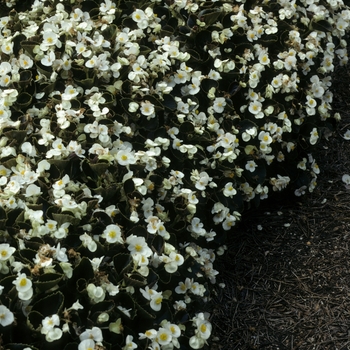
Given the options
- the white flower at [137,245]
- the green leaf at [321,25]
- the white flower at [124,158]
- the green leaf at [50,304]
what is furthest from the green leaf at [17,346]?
the green leaf at [321,25]

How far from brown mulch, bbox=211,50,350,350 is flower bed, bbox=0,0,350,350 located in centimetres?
18

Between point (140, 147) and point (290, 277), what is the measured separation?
3.71ft

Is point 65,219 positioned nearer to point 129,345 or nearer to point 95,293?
point 95,293

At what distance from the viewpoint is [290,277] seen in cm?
283

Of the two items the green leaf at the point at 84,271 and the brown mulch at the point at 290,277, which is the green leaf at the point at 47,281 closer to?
the green leaf at the point at 84,271

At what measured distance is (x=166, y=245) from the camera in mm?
2004

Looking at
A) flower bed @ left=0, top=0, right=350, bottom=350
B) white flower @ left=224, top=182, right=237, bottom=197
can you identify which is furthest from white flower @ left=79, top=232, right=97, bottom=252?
white flower @ left=224, top=182, right=237, bottom=197

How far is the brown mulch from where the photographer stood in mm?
2580

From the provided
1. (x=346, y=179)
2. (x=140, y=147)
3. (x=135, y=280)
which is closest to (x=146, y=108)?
(x=140, y=147)

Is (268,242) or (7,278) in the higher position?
(7,278)

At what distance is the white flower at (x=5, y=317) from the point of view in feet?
5.13

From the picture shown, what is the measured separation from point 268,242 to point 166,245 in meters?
1.16

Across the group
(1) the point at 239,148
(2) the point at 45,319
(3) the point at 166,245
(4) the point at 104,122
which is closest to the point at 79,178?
(4) the point at 104,122

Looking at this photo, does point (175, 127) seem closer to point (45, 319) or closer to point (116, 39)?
point (116, 39)
